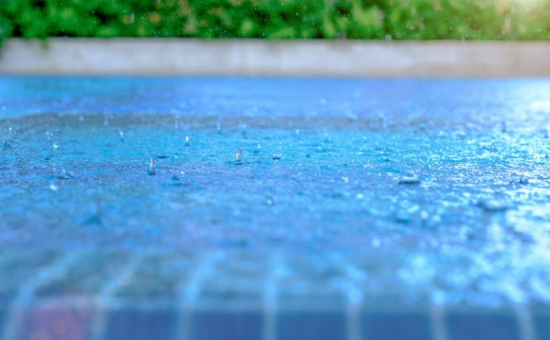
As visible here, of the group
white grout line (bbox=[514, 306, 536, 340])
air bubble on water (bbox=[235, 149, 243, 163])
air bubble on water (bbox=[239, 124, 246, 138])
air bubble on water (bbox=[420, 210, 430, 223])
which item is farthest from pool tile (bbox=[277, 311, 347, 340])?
air bubble on water (bbox=[239, 124, 246, 138])

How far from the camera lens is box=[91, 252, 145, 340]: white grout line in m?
1.19

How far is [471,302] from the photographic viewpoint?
124 centimetres

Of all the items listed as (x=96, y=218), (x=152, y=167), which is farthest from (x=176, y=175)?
(x=96, y=218)

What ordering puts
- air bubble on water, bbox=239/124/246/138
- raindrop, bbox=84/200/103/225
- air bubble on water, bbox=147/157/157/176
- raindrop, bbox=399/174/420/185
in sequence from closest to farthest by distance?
1. raindrop, bbox=84/200/103/225
2. raindrop, bbox=399/174/420/185
3. air bubble on water, bbox=147/157/157/176
4. air bubble on water, bbox=239/124/246/138

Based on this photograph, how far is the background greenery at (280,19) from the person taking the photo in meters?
12.5

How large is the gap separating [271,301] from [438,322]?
12.1 inches

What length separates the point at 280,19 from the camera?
42.2 ft

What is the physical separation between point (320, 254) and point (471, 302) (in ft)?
1.34

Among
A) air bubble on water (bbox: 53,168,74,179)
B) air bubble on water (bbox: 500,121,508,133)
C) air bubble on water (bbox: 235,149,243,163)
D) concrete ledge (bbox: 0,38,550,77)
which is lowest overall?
air bubble on water (bbox: 53,168,74,179)

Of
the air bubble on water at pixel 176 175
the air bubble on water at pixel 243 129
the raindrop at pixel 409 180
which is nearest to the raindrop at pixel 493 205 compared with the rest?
the raindrop at pixel 409 180

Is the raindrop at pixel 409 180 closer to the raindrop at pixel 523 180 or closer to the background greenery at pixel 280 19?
the raindrop at pixel 523 180

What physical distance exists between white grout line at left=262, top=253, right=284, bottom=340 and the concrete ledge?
37.8ft

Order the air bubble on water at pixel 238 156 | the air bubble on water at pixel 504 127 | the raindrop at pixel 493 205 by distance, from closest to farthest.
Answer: the raindrop at pixel 493 205 < the air bubble on water at pixel 238 156 < the air bubble on water at pixel 504 127

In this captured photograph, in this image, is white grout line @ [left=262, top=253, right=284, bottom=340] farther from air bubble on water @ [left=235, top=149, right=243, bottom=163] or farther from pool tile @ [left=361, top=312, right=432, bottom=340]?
air bubble on water @ [left=235, top=149, right=243, bottom=163]
